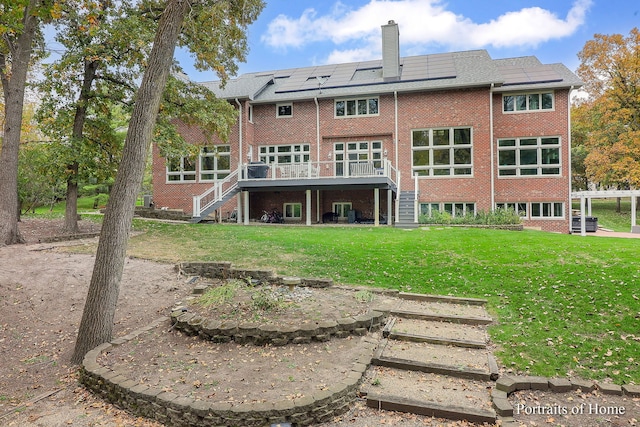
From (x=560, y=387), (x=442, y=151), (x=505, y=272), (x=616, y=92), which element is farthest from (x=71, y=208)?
(x=616, y=92)

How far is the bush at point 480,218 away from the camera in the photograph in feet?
47.7

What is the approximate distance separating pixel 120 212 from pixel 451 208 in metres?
15.2

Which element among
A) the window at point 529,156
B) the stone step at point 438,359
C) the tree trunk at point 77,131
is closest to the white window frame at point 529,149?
the window at point 529,156

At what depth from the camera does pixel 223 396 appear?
12.8 feet

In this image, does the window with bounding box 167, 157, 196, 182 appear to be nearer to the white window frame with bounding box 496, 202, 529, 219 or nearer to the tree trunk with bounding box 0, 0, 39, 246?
the tree trunk with bounding box 0, 0, 39, 246

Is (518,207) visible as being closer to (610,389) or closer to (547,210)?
(547,210)

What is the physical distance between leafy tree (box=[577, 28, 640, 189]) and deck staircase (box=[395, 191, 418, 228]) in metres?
17.3

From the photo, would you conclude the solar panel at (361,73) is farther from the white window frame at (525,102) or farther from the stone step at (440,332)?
the stone step at (440,332)

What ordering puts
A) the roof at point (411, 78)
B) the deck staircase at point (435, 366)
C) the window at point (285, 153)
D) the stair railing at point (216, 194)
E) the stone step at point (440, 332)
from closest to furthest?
the deck staircase at point (435, 366) < the stone step at point (440, 332) < the stair railing at point (216, 194) < the roof at point (411, 78) < the window at point (285, 153)

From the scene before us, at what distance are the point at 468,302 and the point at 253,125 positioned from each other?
15.6 meters

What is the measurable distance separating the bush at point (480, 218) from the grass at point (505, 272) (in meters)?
2.54

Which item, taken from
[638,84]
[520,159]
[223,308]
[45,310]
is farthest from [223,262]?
[638,84]

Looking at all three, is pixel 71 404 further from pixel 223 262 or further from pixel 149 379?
pixel 223 262

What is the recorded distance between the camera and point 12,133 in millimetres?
10266
